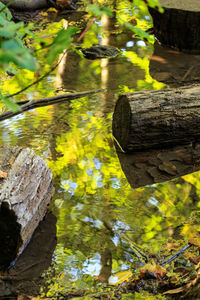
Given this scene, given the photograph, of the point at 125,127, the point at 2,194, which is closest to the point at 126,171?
the point at 125,127

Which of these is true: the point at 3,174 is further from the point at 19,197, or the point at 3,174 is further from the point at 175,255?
the point at 175,255

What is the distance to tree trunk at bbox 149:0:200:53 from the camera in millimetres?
6320

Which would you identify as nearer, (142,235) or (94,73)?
(142,235)

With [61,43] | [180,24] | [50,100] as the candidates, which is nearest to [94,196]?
[50,100]

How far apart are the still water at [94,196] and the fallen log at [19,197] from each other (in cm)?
25

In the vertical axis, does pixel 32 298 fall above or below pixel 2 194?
below

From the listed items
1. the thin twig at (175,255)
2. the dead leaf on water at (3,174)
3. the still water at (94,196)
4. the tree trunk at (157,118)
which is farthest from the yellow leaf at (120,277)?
the tree trunk at (157,118)

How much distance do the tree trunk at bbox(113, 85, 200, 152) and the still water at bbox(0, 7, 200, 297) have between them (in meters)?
0.29

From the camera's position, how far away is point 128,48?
6.70 metres

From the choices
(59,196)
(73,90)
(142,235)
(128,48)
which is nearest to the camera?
(142,235)

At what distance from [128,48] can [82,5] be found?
7.87 feet

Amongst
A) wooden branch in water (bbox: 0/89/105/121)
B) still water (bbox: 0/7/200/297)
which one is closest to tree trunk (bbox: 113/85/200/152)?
still water (bbox: 0/7/200/297)

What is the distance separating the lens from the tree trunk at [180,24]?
249 inches

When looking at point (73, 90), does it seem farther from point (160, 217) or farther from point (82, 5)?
point (82, 5)
